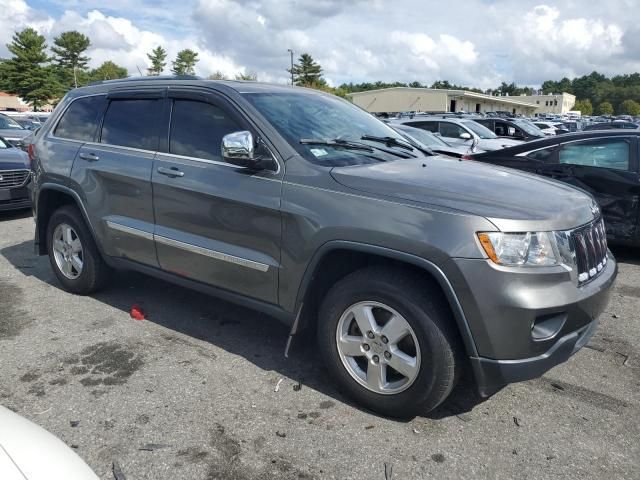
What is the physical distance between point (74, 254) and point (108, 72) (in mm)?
97794

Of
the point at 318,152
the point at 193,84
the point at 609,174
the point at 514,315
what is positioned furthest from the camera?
the point at 609,174

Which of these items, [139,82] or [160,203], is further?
[139,82]

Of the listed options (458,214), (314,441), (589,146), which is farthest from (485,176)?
(589,146)

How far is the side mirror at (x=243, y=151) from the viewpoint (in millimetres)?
3258

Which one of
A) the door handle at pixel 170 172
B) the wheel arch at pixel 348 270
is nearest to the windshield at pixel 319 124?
the wheel arch at pixel 348 270

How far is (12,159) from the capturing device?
28.6 ft

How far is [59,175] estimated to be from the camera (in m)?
4.79

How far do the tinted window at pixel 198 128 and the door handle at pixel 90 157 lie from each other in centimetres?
86

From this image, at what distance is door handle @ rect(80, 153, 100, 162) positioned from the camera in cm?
448

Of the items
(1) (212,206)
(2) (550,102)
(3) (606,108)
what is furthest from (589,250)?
(3) (606,108)

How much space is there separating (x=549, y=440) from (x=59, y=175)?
A: 4234 mm

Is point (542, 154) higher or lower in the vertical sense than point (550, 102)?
lower

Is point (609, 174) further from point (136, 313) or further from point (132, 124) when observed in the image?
point (136, 313)

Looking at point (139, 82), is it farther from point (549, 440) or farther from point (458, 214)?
point (549, 440)
